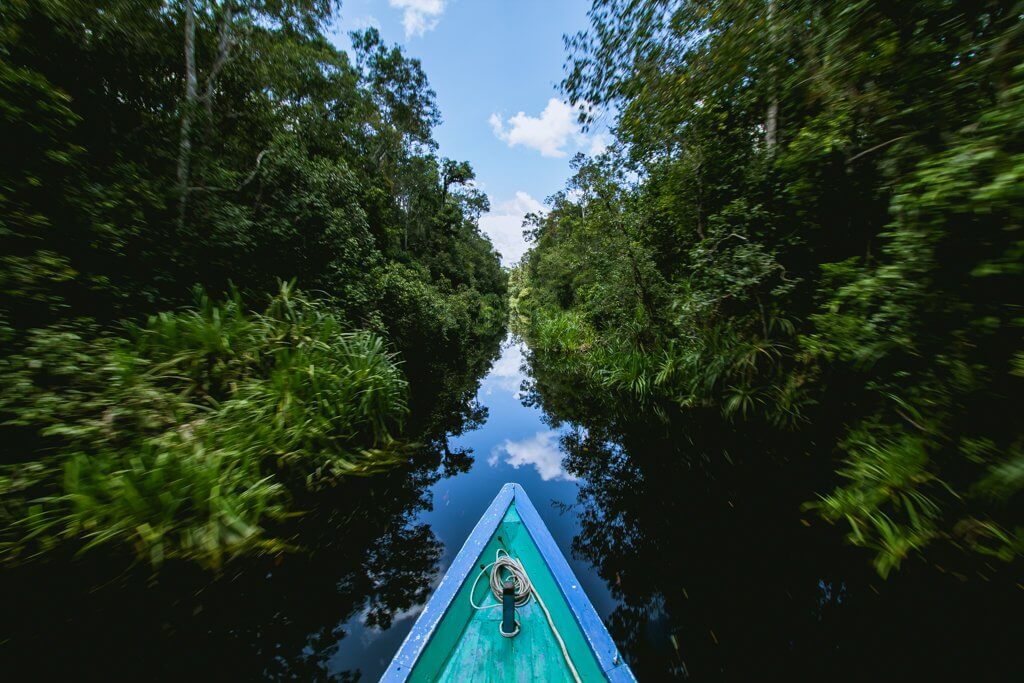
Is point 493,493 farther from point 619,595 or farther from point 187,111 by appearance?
point 187,111

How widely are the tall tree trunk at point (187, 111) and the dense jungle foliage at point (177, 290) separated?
0.03 m

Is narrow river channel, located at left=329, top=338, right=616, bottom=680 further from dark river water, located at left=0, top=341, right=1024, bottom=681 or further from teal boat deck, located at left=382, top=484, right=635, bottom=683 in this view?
teal boat deck, located at left=382, top=484, right=635, bottom=683

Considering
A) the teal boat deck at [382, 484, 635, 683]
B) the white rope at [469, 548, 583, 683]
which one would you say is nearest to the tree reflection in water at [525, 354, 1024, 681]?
the teal boat deck at [382, 484, 635, 683]

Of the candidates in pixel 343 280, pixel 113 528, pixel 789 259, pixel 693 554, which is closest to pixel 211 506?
pixel 113 528

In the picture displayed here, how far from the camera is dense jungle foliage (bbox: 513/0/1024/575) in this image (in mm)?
1892

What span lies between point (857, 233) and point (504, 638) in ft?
18.1

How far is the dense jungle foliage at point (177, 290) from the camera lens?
6.89ft

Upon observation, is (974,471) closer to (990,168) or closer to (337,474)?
(990,168)

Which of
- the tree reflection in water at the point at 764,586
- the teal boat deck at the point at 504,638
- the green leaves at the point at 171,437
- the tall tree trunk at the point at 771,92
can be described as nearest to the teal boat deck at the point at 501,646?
the teal boat deck at the point at 504,638

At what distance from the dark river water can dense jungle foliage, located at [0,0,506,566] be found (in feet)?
1.02

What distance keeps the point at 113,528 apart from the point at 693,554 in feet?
14.4

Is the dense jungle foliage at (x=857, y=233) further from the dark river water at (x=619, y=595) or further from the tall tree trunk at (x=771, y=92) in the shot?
the dark river water at (x=619, y=595)

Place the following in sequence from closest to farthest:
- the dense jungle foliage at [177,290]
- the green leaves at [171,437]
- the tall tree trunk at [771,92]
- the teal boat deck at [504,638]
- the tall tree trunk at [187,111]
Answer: the teal boat deck at [504,638]
the green leaves at [171,437]
the dense jungle foliage at [177,290]
the tall tree trunk at [771,92]
the tall tree trunk at [187,111]

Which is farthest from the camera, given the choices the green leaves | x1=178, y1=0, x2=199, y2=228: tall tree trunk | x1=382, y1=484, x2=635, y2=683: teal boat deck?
x1=178, y1=0, x2=199, y2=228: tall tree trunk
